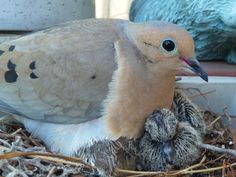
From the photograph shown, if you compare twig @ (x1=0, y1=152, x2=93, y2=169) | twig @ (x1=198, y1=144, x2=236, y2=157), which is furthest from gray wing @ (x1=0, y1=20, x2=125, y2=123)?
twig @ (x1=198, y1=144, x2=236, y2=157)

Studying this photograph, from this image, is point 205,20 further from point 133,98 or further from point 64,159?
point 64,159

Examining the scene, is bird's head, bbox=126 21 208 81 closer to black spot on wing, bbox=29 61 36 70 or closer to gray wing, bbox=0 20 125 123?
gray wing, bbox=0 20 125 123

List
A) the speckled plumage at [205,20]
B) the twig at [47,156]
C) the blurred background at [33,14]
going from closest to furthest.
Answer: the twig at [47,156], the blurred background at [33,14], the speckled plumage at [205,20]

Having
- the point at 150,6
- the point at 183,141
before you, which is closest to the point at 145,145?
the point at 183,141

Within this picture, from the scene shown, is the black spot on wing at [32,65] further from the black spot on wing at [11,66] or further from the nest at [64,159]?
the nest at [64,159]

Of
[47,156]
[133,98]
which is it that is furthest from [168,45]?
[47,156]

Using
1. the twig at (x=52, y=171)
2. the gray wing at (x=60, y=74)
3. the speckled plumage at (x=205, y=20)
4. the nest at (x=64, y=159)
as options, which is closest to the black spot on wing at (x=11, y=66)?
the gray wing at (x=60, y=74)
